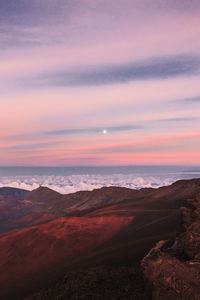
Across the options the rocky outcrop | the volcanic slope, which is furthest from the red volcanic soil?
the rocky outcrop

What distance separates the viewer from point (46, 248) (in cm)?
3528

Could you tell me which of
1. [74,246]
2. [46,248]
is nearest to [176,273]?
[74,246]

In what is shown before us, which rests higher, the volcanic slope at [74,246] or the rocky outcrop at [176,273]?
the rocky outcrop at [176,273]

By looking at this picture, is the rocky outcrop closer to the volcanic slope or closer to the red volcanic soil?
the volcanic slope

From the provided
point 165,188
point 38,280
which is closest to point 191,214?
point 38,280

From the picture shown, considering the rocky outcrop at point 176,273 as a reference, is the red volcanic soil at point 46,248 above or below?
below

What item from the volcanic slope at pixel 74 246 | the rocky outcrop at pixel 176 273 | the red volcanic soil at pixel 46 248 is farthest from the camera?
the red volcanic soil at pixel 46 248

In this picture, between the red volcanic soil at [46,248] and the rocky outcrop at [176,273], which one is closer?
the rocky outcrop at [176,273]

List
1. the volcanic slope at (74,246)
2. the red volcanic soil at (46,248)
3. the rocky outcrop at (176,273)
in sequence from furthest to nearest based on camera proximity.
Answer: the red volcanic soil at (46,248) → the volcanic slope at (74,246) → the rocky outcrop at (176,273)

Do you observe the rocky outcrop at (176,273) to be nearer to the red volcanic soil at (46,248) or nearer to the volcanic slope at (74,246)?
the volcanic slope at (74,246)

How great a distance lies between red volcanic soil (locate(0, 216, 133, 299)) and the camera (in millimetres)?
25891

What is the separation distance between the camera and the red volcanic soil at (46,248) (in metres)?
25.9

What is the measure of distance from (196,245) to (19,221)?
Answer: 97.8 m

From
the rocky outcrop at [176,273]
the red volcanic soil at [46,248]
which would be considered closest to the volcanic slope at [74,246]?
the red volcanic soil at [46,248]
